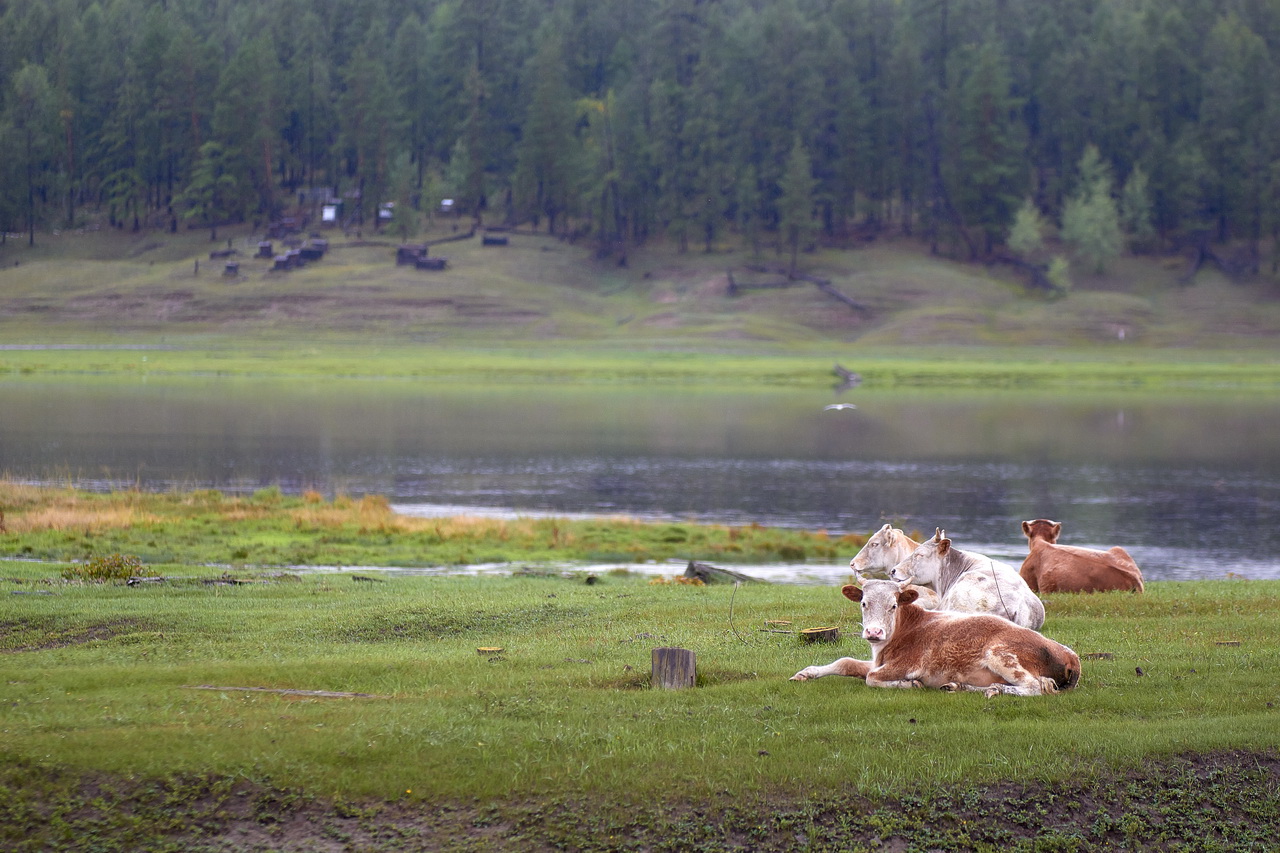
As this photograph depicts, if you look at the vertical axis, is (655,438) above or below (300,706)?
below

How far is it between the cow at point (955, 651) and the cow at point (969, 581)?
789 mm

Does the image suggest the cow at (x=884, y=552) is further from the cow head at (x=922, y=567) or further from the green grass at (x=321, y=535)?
the green grass at (x=321, y=535)

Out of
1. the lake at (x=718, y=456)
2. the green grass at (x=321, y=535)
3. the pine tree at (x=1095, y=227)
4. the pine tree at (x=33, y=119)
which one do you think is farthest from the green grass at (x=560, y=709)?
the pine tree at (x=33, y=119)

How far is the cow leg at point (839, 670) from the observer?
10212mm

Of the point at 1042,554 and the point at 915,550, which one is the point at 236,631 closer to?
the point at 915,550

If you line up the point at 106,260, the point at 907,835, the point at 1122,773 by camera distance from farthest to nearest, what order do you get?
1. the point at 106,260
2. the point at 1122,773
3. the point at 907,835

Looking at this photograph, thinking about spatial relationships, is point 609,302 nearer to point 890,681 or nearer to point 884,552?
point 884,552

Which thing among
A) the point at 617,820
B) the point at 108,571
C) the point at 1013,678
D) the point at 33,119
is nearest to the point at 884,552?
the point at 1013,678

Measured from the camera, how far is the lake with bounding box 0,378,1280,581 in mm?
35656

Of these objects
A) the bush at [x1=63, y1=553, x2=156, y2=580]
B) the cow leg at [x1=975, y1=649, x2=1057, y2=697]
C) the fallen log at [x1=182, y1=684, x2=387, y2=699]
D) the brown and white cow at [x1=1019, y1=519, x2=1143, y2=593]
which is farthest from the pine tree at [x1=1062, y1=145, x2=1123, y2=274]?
the fallen log at [x1=182, y1=684, x2=387, y2=699]

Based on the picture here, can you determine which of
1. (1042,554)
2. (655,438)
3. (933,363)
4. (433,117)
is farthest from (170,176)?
(1042,554)

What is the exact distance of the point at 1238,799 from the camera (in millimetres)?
8320

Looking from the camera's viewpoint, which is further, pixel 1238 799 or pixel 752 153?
pixel 752 153

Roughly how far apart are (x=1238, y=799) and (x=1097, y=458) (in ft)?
145
